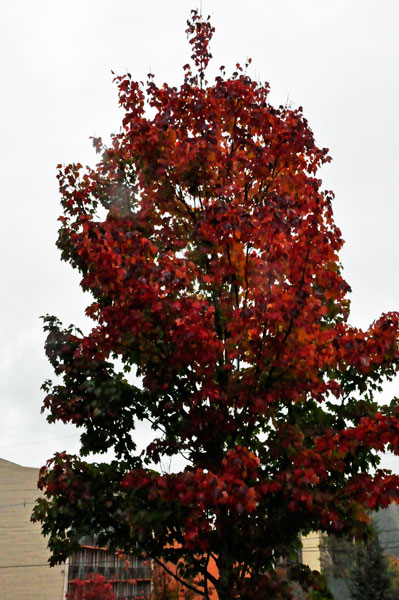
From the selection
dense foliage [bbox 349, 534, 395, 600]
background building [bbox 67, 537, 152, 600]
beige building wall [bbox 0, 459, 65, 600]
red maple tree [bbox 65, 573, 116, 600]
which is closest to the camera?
red maple tree [bbox 65, 573, 116, 600]

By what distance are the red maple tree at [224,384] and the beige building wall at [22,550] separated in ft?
114

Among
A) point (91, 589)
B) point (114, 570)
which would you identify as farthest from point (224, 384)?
point (114, 570)

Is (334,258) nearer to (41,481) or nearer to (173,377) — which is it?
(173,377)

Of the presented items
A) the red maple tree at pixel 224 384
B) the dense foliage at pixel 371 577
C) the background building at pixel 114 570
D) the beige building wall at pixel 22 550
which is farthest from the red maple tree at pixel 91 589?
the red maple tree at pixel 224 384

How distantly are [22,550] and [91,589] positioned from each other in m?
8.94

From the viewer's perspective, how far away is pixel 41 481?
22.8 feet

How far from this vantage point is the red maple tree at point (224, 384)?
6.29 meters

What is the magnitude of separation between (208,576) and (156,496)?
5.45 ft

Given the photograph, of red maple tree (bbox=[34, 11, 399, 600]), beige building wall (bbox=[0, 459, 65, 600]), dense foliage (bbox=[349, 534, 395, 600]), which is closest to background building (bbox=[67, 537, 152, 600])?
beige building wall (bbox=[0, 459, 65, 600])

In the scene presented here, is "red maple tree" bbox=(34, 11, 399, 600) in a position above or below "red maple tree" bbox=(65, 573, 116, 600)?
above

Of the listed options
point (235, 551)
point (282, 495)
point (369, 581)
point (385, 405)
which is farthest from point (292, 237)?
point (369, 581)

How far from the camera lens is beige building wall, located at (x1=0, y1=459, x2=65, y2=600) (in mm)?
38438

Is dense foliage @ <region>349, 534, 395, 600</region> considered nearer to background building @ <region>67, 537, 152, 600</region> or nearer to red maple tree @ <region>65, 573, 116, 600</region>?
background building @ <region>67, 537, 152, 600</region>

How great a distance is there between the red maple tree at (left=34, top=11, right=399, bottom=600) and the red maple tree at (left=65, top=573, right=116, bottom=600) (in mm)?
27062
